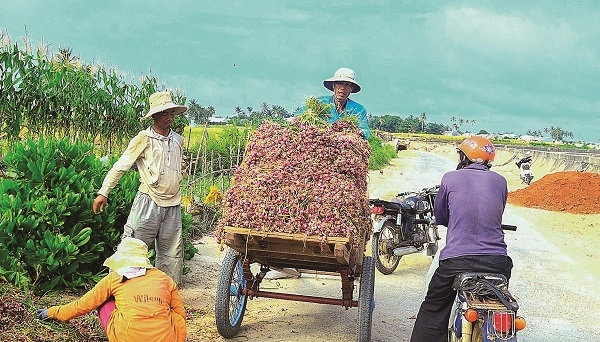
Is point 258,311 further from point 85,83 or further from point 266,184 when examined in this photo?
point 85,83

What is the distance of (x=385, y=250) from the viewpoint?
31.0 feet

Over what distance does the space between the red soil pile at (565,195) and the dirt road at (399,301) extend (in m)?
6.39

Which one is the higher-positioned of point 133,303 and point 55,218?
point 55,218

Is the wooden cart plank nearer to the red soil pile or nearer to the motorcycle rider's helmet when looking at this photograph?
the motorcycle rider's helmet

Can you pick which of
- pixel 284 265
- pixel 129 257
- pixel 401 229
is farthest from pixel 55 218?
pixel 401 229

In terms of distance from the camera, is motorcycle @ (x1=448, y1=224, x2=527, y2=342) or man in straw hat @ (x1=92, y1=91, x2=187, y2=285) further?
man in straw hat @ (x1=92, y1=91, x2=187, y2=285)

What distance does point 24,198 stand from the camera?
6086 mm

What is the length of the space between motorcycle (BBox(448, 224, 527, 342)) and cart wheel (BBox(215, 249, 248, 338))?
2059 millimetres

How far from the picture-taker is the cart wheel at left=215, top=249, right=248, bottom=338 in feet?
18.4

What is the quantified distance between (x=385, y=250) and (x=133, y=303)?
585 centimetres

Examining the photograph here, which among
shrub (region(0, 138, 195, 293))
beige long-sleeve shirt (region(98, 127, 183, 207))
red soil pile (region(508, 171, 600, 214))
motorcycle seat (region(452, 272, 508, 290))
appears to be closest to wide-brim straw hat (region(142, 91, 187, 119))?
beige long-sleeve shirt (region(98, 127, 183, 207))

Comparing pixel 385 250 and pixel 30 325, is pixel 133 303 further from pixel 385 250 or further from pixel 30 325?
pixel 385 250

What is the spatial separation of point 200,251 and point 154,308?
19.2 feet

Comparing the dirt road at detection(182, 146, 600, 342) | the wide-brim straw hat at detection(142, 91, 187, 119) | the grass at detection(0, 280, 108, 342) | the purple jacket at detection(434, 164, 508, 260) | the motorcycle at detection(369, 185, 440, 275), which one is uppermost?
the wide-brim straw hat at detection(142, 91, 187, 119)
